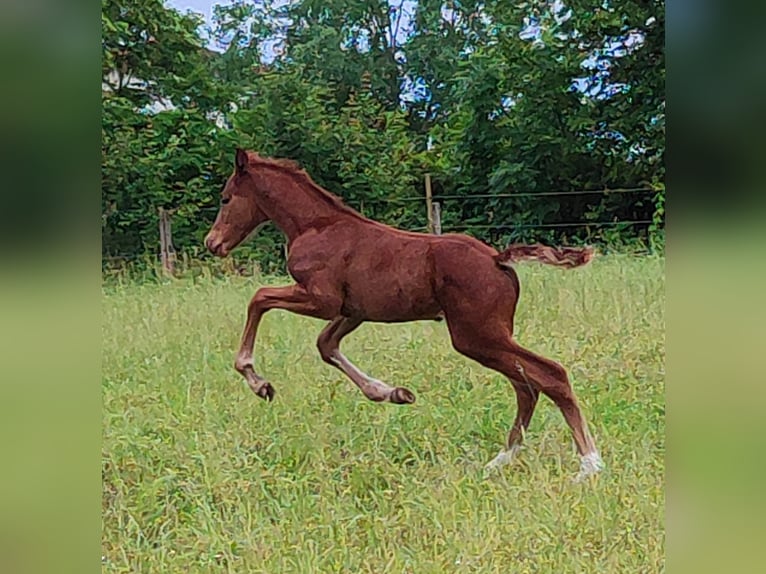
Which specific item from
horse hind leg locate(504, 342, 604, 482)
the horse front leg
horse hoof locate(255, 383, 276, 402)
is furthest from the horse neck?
horse hind leg locate(504, 342, 604, 482)

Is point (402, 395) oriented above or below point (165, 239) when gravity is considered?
below

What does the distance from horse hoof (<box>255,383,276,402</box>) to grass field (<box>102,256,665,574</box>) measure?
16mm

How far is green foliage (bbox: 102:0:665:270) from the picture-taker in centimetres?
164

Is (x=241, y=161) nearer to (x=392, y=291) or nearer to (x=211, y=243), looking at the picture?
(x=211, y=243)

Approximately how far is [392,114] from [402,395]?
2.11ft

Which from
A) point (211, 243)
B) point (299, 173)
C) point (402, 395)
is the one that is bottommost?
point (402, 395)

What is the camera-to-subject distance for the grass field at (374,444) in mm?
1643

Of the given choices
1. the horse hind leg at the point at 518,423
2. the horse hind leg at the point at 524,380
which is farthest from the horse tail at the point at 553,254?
the horse hind leg at the point at 518,423

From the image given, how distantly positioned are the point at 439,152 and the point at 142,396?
88 cm

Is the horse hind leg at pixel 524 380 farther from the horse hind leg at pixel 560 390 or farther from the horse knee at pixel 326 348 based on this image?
the horse knee at pixel 326 348

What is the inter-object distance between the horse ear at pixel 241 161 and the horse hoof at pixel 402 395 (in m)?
0.62

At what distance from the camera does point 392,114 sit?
66.1 inches

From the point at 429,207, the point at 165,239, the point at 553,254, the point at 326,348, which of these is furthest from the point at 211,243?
the point at 553,254
